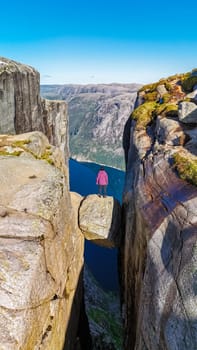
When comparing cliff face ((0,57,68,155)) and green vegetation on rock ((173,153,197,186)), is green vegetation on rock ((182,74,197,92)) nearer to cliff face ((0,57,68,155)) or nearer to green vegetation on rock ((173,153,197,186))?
green vegetation on rock ((173,153,197,186))

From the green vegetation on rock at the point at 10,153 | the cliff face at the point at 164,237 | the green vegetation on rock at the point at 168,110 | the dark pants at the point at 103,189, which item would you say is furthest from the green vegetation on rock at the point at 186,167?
the green vegetation on rock at the point at 10,153

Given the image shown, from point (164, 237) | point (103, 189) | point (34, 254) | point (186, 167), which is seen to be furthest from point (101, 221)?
point (34, 254)

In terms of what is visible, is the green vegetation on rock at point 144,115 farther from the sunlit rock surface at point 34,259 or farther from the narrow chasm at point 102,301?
the sunlit rock surface at point 34,259

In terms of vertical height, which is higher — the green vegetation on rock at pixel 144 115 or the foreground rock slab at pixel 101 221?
the green vegetation on rock at pixel 144 115

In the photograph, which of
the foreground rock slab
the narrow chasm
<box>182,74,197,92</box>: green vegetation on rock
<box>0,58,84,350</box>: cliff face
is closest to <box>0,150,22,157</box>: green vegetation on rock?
<box>0,58,84,350</box>: cliff face

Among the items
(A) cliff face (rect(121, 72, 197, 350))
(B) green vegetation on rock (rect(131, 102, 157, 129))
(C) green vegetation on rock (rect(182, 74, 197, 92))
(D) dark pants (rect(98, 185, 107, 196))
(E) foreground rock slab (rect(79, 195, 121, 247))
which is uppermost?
(C) green vegetation on rock (rect(182, 74, 197, 92))

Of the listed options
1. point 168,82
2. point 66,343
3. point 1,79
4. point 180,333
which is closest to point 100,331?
point 66,343

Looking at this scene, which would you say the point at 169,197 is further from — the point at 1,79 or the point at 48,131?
the point at 48,131
